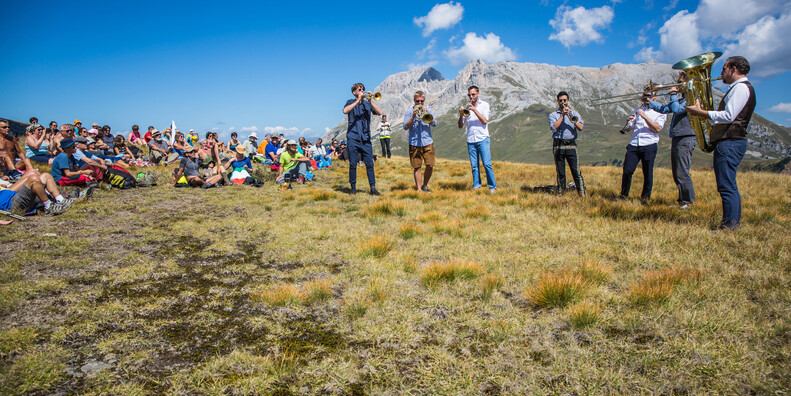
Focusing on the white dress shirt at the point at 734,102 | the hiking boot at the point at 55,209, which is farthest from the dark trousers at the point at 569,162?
the hiking boot at the point at 55,209

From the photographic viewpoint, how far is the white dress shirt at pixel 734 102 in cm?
516

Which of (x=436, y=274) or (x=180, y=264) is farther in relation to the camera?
(x=180, y=264)

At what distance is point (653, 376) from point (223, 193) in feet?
38.5

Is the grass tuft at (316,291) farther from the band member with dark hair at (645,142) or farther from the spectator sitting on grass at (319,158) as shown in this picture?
the spectator sitting on grass at (319,158)

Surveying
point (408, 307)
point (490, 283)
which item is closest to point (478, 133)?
point (490, 283)

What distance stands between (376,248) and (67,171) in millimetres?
12011

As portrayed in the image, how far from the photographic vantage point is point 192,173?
12.9 meters

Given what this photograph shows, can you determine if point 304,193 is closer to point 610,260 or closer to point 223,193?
point 223,193

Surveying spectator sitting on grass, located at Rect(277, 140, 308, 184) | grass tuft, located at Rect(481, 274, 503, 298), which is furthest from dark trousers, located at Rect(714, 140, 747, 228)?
spectator sitting on grass, located at Rect(277, 140, 308, 184)

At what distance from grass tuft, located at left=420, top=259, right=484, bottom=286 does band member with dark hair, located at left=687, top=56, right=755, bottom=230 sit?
4.53 meters

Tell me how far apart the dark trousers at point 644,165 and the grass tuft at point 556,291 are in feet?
19.7

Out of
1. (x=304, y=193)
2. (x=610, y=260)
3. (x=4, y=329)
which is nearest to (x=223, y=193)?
(x=304, y=193)

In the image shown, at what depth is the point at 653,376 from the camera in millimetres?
2338

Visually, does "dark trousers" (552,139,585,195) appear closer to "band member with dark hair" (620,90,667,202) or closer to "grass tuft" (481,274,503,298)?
"band member with dark hair" (620,90,667,202)
